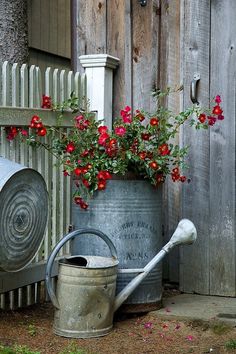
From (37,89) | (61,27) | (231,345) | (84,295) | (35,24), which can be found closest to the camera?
(231,345)

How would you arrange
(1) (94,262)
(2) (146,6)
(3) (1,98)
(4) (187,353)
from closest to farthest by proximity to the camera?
(4) (187,353) < (1) (94,262) < (3) (1,98) < (2) (146,6)

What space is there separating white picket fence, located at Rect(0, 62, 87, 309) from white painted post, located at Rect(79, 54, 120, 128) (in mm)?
73

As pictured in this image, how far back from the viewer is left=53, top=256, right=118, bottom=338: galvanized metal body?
409 cm

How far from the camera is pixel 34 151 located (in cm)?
482

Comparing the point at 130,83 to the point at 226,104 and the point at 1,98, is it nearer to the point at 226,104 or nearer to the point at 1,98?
the point at 226,104

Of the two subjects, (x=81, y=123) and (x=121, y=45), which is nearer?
(x=81, y=123)

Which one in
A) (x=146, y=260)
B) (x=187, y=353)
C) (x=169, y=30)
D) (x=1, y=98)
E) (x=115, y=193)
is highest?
(x=169, y=30)

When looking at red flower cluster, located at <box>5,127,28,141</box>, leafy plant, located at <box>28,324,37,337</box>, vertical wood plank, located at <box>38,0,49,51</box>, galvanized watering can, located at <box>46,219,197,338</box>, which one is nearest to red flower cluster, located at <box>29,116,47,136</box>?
red flower cluster, located at <box>5,127,28,141</box>

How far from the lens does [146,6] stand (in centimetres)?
541

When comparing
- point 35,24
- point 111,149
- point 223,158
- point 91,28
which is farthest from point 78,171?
point 35,24

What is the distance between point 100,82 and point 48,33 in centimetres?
481

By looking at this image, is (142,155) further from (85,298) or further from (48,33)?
(48,33)

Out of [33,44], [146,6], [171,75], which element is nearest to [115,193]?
[171,75]

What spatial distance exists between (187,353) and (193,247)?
129 centimetres
